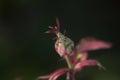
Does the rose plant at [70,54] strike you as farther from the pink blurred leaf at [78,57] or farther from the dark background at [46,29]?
the dark background at [46,29]

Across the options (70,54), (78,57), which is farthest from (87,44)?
(70,54)

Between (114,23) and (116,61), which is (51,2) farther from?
(116,61)

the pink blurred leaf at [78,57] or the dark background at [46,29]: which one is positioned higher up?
the pink blurred leaf at [78,57]

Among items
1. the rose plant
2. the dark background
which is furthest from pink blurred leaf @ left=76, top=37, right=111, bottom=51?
the dark background

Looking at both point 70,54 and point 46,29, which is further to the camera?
point 46,29

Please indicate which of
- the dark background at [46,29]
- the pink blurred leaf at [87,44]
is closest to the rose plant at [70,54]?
the pink blurred leaf at [87,44]

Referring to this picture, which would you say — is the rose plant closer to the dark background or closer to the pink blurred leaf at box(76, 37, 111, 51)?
the pink blurred leaf at box(76, 37, 111, 51)

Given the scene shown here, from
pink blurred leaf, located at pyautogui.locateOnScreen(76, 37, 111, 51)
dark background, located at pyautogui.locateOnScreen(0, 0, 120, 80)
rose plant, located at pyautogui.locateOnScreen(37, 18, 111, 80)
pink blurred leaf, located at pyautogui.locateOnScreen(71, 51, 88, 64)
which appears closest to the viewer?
rose plant, located at pyautogui.locateOnScreen(37, 18, 111, 80)

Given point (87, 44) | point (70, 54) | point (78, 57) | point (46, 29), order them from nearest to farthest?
point (70, 54)
point (78, 57)
point (87, 44)
point (46, 29)

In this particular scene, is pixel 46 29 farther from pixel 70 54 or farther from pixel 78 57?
pixel 70 54
